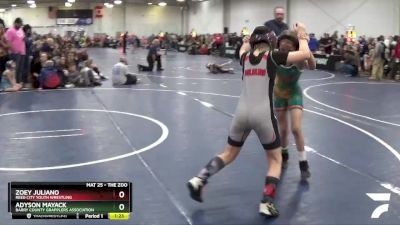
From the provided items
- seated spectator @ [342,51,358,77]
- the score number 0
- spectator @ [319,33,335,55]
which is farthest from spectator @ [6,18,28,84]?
spectator @ [319,33,335,55]

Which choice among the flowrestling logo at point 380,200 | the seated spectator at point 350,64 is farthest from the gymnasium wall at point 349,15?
the flowrestling logo at point 380,200

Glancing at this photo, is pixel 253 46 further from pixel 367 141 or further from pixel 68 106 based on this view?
pixel 68 106

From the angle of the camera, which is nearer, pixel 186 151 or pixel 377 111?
pixel 186 151

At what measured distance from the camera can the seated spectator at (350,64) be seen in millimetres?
19625

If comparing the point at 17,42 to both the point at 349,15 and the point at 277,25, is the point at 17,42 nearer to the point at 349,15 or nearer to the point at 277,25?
the point at 277,25

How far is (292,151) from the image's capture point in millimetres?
6914

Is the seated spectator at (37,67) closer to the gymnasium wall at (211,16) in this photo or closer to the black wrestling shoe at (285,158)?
the black wrestling shoe at (285,158)

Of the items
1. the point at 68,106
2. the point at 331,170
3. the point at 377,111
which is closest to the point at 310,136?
the point at 331,170

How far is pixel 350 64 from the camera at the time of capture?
2003 cm

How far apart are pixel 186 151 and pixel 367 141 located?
115 inches
